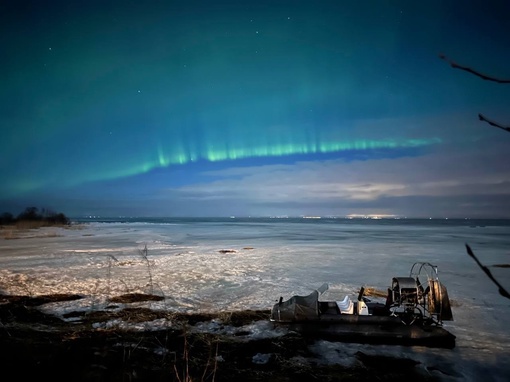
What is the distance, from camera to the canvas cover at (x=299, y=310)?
827 centimetres

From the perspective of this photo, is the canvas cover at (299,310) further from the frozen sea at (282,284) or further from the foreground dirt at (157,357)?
the frozen sea at (282,284)

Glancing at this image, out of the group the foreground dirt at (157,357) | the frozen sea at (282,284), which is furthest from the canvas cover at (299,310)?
the frozen sea at (282,284)

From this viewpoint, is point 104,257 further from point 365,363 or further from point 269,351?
point 365,363

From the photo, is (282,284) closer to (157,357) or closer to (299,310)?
(299,310)

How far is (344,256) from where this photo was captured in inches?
924

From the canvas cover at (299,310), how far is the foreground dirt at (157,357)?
438mm

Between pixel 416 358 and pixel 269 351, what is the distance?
125 inches

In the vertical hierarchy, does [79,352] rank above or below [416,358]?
above

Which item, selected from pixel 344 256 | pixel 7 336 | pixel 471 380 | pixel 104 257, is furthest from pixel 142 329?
pixel 344 256

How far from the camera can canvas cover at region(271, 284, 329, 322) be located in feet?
27.1

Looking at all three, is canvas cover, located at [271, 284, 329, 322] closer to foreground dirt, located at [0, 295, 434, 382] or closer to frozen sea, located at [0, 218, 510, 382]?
foreground dirt, located at [0, 295, 434, 382]

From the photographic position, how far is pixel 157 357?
7000mm

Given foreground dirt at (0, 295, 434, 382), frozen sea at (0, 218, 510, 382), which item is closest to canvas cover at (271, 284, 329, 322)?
foreground dirt at (0, 295, 434, 382)

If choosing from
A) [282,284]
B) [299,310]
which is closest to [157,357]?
[299,310]
